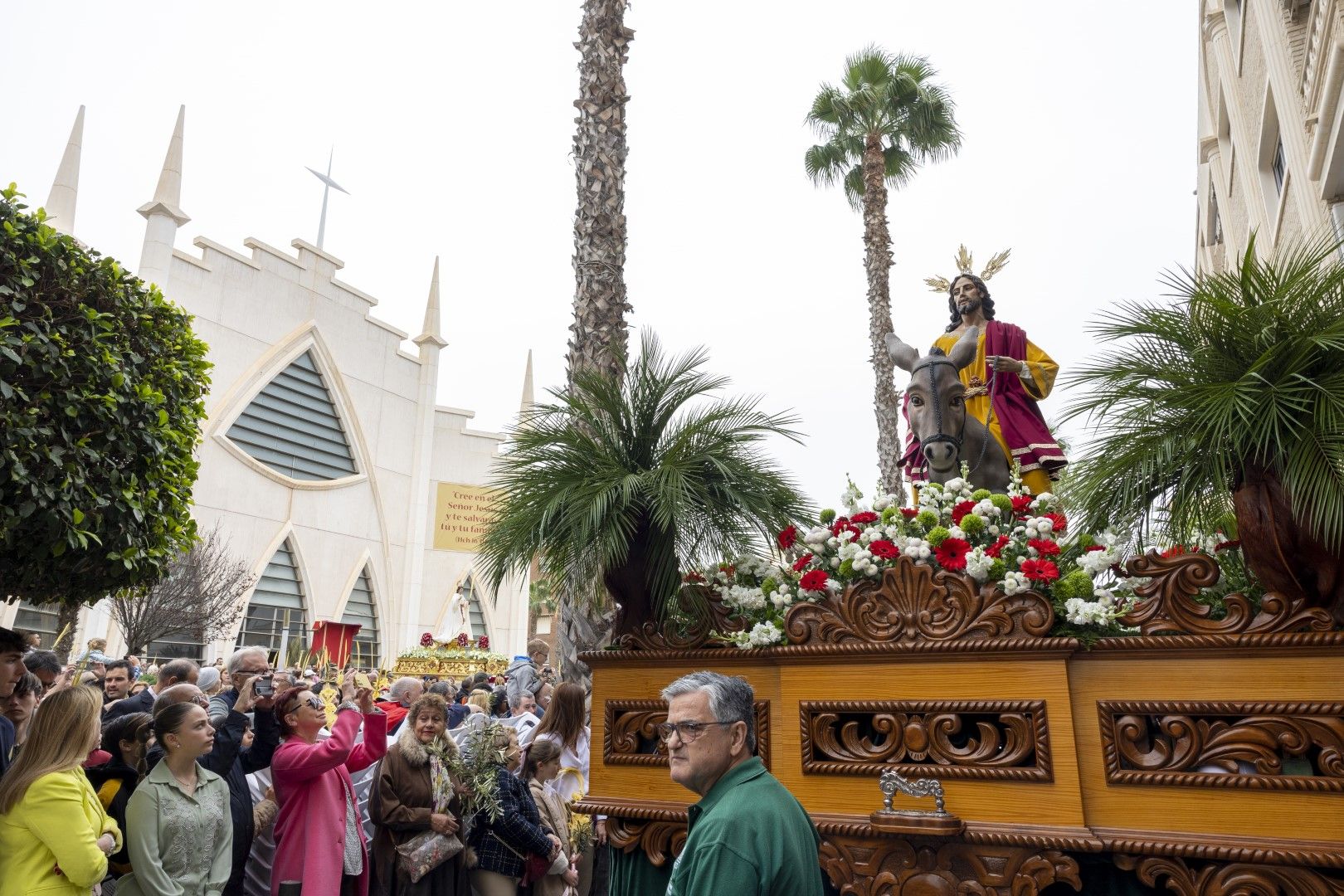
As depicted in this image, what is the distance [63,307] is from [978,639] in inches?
231

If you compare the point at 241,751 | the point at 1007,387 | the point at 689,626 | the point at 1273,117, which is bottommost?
the point at 241,751

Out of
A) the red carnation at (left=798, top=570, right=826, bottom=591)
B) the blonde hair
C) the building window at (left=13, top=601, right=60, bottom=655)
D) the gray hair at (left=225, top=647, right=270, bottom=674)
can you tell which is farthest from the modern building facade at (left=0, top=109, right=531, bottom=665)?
the red carnation at (left=798, top=570, right=826, bottom=591)

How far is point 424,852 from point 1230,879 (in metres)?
3.95

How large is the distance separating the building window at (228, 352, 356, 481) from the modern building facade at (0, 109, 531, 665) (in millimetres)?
60

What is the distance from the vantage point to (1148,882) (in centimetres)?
285

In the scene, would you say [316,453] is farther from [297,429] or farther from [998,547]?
[998,547]

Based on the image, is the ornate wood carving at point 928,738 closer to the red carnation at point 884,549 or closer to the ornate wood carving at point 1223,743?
the ornate wood carving at point 1223,743

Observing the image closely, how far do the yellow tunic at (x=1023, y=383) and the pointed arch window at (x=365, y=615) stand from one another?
1300 inches

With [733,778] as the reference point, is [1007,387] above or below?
above

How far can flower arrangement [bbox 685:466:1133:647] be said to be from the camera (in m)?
3.22

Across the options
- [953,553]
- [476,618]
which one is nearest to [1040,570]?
[953,553]

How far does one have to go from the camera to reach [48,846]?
12.0 feet

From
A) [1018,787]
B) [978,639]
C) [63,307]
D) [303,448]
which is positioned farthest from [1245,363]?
[303,448]

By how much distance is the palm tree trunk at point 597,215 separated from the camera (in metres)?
6.81
